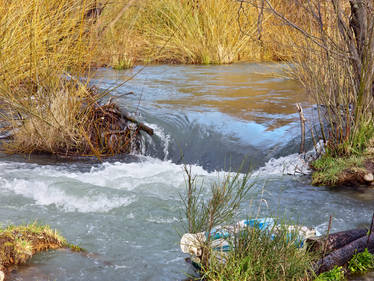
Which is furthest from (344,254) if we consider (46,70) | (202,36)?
(202,36)

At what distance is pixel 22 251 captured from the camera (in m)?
3.36

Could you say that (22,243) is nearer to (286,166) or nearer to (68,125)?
(68,125)

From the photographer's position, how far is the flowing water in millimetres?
3699

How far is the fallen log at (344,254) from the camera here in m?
3.15

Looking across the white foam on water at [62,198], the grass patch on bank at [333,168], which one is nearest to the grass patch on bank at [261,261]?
the white foam on water at [62,198]

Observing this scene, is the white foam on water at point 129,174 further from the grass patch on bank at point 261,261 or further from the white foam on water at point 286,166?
the grass patch on bank at point 261,261

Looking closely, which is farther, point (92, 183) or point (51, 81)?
point (51, 81)

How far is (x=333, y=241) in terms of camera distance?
3.38m

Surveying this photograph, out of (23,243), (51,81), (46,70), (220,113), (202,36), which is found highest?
(202,36)

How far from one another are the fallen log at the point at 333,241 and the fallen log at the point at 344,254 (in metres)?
0.07

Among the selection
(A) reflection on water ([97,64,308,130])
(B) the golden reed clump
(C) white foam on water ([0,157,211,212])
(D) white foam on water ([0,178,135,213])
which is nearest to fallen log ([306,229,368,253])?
(C) white foam on water ([0,157,211,212])

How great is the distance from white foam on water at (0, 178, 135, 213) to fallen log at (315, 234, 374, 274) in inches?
90.2

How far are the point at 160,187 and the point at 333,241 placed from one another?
101 inches

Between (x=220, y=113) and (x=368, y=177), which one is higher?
(x=220, y=113)
